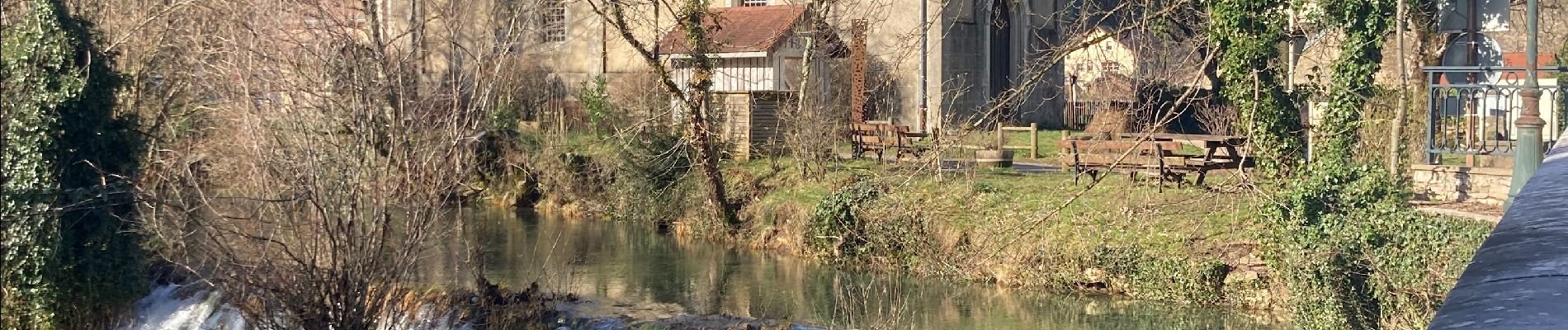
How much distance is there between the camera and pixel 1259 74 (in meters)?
13.1

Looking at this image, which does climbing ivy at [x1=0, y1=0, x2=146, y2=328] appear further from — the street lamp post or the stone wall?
the stone wall

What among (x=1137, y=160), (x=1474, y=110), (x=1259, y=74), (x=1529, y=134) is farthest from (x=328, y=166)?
(x=1474, y=110)

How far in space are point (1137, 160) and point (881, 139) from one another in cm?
490

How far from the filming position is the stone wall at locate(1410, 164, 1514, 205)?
12.5m

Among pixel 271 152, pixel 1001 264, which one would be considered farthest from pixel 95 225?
pixel 1001 264

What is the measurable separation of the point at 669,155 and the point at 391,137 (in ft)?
29.2

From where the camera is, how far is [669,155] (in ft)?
63.1

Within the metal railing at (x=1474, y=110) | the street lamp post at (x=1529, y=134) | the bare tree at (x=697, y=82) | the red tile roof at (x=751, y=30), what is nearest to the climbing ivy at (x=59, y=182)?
the bare tree at (x=697, y=82)

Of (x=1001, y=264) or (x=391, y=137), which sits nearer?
(x=391, y=137)

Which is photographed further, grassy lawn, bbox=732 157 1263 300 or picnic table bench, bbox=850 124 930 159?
picnic table bench, bbox=850 124 930 159

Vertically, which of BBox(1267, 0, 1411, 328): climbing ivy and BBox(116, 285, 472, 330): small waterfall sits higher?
BBox(1267, 0, 1411, 328): climbing ivy

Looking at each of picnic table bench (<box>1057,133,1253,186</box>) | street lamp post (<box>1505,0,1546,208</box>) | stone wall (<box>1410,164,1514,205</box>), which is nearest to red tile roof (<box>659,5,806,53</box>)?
picnic table bench (<box>1057,133,1253,186</box>)

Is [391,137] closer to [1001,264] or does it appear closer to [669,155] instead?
[1001,264]

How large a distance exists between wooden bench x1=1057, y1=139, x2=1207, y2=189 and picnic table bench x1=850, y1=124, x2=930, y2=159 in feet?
10.1
